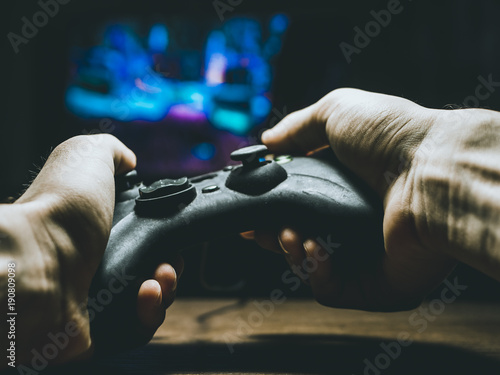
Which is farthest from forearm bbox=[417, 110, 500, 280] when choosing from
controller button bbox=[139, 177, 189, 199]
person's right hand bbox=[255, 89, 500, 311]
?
controller button bbox=[139, 177, 189, 199]

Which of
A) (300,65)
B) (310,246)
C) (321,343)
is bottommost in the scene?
(321,343)

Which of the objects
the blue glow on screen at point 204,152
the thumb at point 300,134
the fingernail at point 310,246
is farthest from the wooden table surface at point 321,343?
the blue glow on screen at point 204,152

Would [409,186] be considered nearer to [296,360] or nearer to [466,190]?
[466,190]

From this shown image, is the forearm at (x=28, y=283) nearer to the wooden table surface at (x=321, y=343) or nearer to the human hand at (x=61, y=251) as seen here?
the human hand at (x=61, y=251)

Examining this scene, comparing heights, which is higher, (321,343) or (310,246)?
(310,246)

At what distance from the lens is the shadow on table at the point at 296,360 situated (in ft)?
1.14

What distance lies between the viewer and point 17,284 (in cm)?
25

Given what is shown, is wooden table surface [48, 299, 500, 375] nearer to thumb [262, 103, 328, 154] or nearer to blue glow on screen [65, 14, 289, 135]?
thumb [262, 103, 328, 154]

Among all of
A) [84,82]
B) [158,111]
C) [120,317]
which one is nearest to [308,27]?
[158,111]

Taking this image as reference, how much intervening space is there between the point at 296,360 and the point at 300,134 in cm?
29

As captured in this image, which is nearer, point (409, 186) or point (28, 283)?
point (28, 283)

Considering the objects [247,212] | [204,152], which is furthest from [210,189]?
[204,152]

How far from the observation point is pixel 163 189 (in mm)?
401

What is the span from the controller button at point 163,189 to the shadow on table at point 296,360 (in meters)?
0.17
